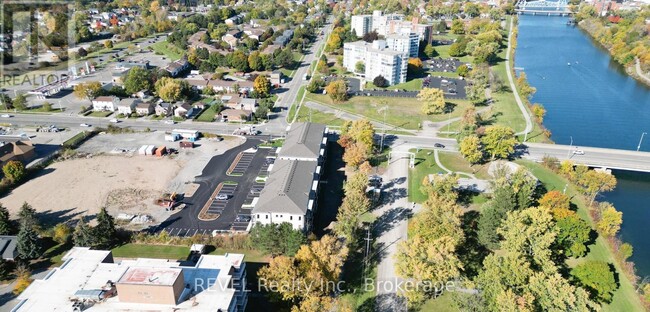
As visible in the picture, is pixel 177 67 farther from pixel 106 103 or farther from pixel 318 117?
pixel 318 117

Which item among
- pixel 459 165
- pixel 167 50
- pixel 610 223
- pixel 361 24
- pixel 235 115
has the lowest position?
pixel 610 223

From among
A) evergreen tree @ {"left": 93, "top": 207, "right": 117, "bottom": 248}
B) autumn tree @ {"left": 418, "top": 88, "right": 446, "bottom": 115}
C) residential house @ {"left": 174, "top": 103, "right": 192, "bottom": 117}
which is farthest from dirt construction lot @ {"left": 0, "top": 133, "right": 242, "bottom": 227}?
autumn tree @ {"left": 418, "top": 88, "right": 446, "bottom": 115}

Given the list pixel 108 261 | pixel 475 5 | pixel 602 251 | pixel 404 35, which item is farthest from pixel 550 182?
pixel 475 5

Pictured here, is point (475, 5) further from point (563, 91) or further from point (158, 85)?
point (158, 85)

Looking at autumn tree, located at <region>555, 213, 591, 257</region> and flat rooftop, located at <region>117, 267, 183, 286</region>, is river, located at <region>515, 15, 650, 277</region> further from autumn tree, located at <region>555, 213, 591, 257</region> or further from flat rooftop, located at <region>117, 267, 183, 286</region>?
flat rooftop, located at <region>117, 267, 183, 286</region>

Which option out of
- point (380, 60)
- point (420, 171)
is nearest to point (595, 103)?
point (380, 60)

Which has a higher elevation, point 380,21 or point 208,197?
point 380,21
